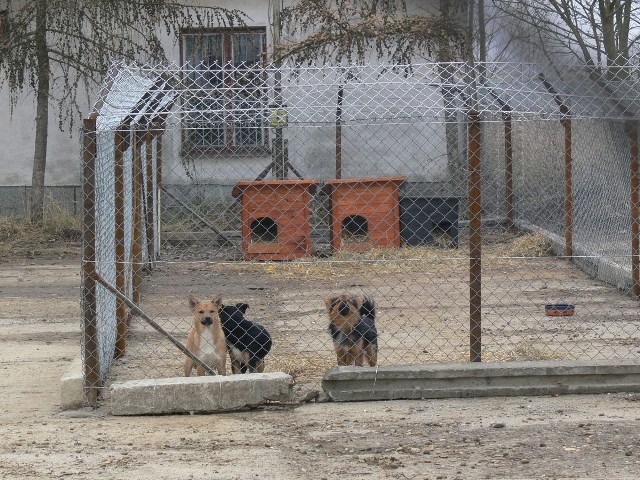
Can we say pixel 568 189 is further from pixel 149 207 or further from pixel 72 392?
pixel 72 392

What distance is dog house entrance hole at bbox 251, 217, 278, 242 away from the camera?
45.9ft

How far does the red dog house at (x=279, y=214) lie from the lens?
13477 millimetres

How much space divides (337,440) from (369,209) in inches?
329

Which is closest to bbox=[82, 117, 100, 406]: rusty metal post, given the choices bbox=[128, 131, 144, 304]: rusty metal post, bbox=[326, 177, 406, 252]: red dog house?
bbox=[128, 131, 144, 304]: rusty metal post

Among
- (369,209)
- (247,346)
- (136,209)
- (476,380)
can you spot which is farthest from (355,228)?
(476,380)

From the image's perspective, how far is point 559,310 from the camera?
9.28 meters

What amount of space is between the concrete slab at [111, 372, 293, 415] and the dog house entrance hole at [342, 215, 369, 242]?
746cm

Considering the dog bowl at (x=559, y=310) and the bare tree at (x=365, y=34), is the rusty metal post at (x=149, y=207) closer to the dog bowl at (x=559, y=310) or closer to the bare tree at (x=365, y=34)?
the bare tree at (x=365, y=34)

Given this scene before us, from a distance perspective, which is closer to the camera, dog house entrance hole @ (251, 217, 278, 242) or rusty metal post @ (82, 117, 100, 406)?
rusty metal post @ (82, 117, 100, 406)

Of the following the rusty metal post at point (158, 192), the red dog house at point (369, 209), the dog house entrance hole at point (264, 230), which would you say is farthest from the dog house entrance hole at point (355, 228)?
the rusty metal post at point (158, 192)

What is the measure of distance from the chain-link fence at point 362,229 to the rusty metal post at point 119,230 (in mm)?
16

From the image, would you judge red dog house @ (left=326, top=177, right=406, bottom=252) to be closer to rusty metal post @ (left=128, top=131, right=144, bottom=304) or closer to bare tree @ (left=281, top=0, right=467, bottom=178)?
bare tree @ (left=281, top=0, right=467, bottom=178)

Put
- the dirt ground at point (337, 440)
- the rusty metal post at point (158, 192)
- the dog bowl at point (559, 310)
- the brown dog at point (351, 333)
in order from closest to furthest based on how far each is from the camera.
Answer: the dirt ground at point (337, 440) < the brown dog at point (351, 333) < the dog bowl at point (559, 310) < the rusty metal post at point (158, 192)

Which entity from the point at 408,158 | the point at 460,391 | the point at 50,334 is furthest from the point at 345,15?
the point at 460,391
